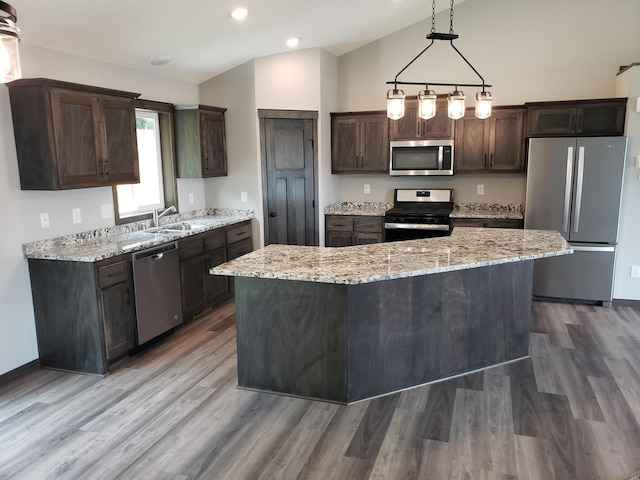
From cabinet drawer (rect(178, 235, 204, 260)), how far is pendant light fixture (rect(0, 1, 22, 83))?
10.6 feet

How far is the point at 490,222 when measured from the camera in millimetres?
5645

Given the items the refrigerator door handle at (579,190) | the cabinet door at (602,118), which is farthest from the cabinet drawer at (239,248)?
the cabinet door at (602,118)

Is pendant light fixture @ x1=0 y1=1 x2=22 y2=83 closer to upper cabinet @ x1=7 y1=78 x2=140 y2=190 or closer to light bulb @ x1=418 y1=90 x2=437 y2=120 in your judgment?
upper cabinet @ x1=7 y1=78 x2=140 y2=190

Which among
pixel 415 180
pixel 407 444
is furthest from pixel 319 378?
pixel 415 180

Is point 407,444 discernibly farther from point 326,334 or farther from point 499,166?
point 499,166

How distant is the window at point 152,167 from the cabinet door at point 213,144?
346 mm

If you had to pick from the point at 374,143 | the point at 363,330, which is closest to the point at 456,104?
the point at 363,330

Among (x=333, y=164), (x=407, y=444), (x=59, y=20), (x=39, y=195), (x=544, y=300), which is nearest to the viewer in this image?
(x=407, y=444)

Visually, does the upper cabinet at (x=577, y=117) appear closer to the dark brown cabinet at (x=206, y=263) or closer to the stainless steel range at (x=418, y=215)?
the stainless steel range at (x=418, y=215)

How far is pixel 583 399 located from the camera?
3287mm

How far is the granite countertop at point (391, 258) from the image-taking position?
3.03 meters

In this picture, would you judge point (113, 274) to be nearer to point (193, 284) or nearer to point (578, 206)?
point (193, 284)

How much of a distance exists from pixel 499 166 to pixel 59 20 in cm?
471

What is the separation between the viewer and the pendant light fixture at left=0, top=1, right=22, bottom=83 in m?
1.40
